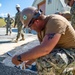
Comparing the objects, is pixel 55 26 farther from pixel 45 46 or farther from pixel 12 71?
pixel 12 71

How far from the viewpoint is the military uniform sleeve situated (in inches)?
102

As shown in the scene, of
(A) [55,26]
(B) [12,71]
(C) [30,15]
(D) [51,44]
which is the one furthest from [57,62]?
(B) [12,71]

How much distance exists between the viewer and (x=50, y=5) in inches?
864

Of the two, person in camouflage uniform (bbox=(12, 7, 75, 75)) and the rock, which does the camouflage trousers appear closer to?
person in camouflage uniform (bbox=(12, 7, 75, 75))

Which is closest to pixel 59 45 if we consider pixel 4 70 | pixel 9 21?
pixel 4 70

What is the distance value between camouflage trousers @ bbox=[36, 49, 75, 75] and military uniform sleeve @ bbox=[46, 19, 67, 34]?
0.35 meters

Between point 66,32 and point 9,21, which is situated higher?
point 66,32

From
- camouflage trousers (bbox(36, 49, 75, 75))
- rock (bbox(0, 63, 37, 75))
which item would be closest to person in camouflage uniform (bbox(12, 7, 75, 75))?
camouflage trousers (bbox(36, 49, 75, 75))

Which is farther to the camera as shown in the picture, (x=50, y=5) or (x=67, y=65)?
(x=50, y=5)

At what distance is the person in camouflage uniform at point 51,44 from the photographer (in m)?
2.60

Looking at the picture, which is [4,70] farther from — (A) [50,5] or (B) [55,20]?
(A) [50,5]

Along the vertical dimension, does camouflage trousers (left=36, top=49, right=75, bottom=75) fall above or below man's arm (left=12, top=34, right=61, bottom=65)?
below

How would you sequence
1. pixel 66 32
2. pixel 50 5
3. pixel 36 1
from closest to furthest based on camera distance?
pixel 66 32
pixel 50 5
pixel 36 1

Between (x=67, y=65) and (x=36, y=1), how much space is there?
25.2 metres
